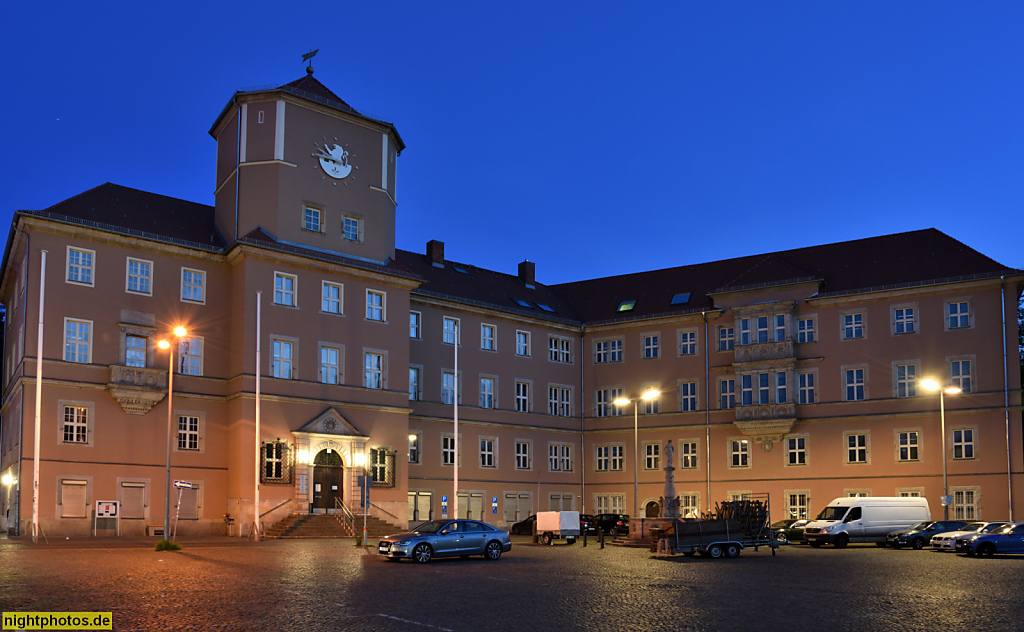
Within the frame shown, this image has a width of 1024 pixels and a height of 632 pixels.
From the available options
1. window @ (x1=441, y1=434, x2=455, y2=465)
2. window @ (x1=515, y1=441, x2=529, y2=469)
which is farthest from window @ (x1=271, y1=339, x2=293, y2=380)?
window @ (x1=515, y1=441, x2=529, y2=469)

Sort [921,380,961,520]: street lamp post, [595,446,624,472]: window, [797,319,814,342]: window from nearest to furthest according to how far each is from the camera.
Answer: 1. [921,380,961,520]: street lamp post
2. [797,319,814,342]: window
3. [595,446,624,472]: window

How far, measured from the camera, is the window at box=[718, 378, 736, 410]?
56534mm

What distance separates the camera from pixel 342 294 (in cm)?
4862

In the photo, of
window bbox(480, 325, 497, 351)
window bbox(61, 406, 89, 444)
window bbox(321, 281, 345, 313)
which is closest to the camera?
window bbox(61, 406, 89, 444)

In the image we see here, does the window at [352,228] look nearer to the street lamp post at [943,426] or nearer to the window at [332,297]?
the window at [332,297]

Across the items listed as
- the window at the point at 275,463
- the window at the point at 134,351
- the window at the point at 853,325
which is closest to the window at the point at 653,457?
the window at the point at 853,325

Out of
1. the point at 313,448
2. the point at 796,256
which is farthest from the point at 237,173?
the point at 796,256

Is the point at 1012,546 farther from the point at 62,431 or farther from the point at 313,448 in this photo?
the point at 62,431

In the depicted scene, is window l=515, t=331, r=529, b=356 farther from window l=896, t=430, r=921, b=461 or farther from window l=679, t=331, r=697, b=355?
window l=896, t=430, r=921, b=461

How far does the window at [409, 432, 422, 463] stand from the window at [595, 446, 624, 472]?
1261 centimetres

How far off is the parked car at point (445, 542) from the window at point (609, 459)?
29701 mm

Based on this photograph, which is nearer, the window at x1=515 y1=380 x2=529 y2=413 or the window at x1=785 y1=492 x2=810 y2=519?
the window at x1=785 y1=492 x2=810 y2=519

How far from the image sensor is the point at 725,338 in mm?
57125

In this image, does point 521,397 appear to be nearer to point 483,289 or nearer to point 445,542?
point 483,289
